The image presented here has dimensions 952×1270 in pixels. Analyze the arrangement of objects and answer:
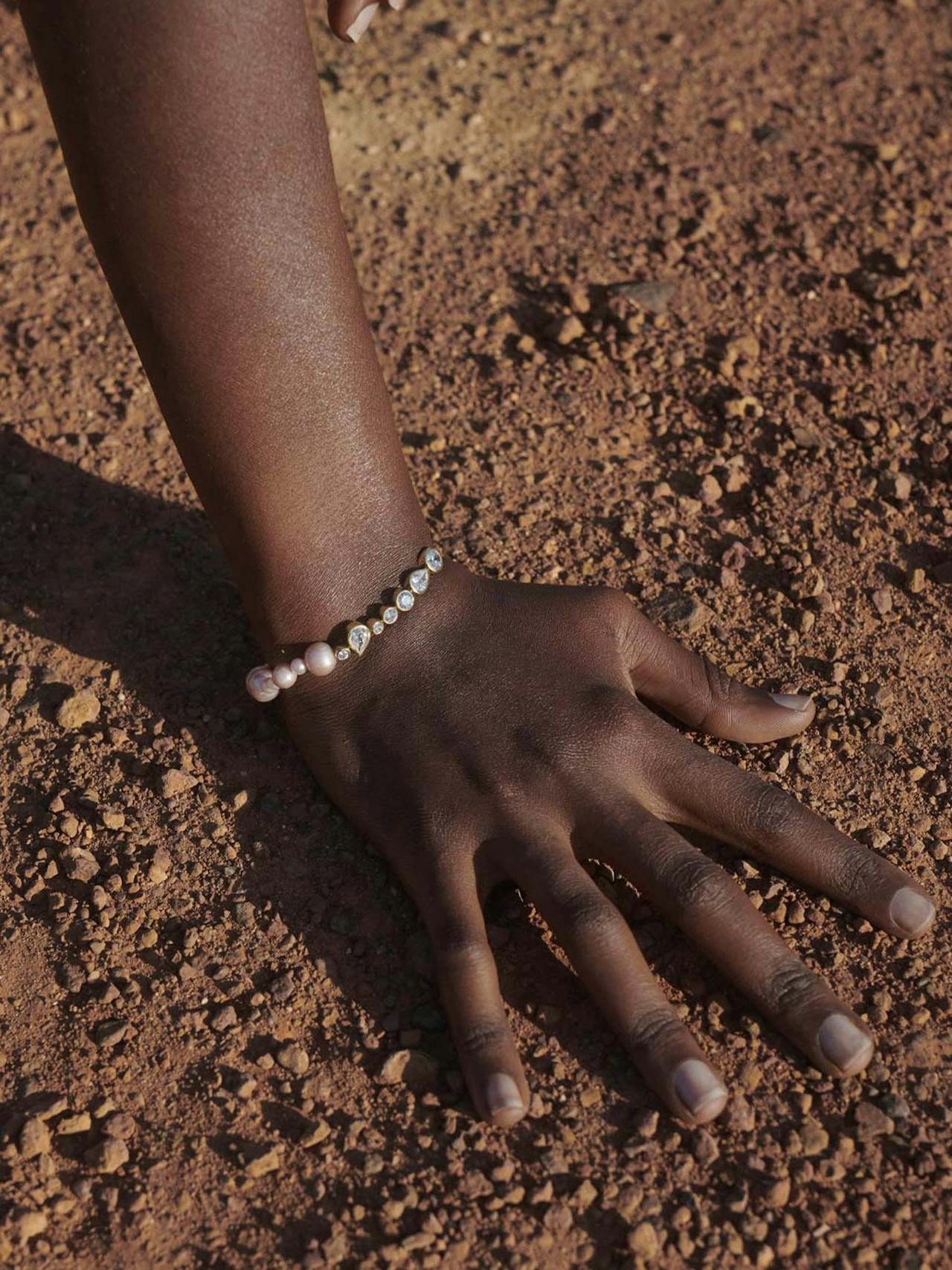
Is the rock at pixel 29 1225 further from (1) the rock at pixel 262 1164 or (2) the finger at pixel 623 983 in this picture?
(2) the finger at pixel 623 983

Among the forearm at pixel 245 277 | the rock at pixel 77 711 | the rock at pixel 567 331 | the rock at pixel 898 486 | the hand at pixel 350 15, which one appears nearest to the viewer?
the forearm at pixel 245 277

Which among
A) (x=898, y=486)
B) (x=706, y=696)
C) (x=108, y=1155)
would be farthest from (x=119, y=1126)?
(x=898, y=486)

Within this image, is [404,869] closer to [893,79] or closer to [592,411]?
[592,411]

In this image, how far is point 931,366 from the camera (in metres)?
2.46

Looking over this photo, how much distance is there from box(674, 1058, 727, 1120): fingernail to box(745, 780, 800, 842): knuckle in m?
0.32

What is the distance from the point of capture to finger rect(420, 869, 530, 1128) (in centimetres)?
156

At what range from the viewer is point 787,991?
1.60m

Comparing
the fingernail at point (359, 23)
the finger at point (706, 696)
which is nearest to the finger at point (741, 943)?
the finger at point (706, 696)

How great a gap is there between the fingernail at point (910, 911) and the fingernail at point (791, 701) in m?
0.30

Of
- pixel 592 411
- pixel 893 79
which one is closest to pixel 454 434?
pixel 592 411

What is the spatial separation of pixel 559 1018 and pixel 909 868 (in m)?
0.52

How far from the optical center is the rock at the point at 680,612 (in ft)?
6.81

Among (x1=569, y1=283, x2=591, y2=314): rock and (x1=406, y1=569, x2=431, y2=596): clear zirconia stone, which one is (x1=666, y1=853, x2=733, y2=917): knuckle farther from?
(x1=569, y1=283, x2=591, y2=314): rock

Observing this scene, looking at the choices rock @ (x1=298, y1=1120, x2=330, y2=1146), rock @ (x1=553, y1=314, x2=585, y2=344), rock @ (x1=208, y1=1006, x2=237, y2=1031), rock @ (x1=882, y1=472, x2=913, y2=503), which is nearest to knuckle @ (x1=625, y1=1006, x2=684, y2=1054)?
rock @ (x1=298, y1=1120, x2=330, y2=1146)
